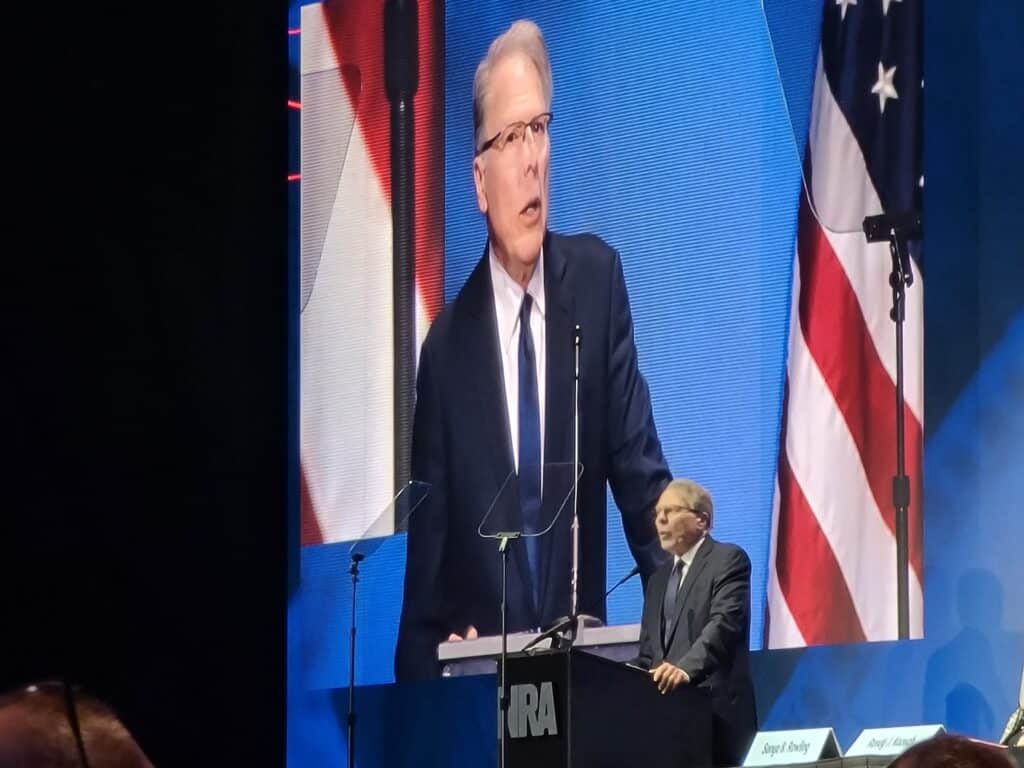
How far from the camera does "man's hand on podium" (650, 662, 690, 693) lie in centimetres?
480

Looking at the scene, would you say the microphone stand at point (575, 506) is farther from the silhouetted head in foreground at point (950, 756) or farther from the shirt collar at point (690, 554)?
the silhouetted head in foreground at point (950, 756)

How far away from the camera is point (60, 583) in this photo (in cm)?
657

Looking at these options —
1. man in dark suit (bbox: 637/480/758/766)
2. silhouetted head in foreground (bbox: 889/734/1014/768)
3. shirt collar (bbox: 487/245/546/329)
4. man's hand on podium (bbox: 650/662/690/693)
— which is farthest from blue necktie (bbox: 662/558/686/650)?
silhouetted head in foreground (bbox: 889/734/1014/768)

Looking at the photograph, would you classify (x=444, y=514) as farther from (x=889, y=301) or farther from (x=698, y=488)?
(x=889, y=301)

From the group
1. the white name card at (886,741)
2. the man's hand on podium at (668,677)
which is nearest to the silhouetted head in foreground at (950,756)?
the white name card at (886,741)

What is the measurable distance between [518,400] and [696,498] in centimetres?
102

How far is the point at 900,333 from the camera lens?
17.8 feet

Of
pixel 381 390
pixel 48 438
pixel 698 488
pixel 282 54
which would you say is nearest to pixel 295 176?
pixel 282 54

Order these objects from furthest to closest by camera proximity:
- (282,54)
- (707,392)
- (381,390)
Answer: (282,54), (381,390), (707,392)

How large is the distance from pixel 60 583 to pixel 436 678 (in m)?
1.53

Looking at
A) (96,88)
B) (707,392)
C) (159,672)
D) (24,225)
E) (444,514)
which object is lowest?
(159,672)

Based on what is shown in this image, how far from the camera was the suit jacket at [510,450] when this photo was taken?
605cm

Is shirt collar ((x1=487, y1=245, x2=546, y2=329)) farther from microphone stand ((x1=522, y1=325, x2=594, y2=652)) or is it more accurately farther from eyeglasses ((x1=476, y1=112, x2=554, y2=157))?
eyeglasses ((x1=476, y1=112, x2=554, y2=157))

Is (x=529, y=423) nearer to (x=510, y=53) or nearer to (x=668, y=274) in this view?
(x=668, y=274)
